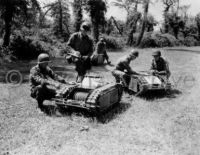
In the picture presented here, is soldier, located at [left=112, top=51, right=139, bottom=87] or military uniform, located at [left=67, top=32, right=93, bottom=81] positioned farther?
soldier, located at [left=112, top=51, right=139, bottom=87]

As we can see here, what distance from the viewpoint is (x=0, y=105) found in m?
8.56

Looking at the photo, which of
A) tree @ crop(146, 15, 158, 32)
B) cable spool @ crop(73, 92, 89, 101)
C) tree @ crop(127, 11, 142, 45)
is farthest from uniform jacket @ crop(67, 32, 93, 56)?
tree @ crop(146, 15, 158, 32)

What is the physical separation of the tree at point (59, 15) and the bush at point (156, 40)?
878cm

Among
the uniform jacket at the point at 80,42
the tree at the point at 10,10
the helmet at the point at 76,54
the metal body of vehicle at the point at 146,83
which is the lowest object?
the metal body of vehicle at the point at 146,83

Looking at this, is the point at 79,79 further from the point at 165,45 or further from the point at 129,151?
the point at 165,45

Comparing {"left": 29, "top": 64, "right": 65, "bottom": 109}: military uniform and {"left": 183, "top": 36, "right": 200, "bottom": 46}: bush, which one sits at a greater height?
{"left": 29, "top": 64, "right": 65, "bottom": 109}: military uniform

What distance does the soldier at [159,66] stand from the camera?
33.1 feet

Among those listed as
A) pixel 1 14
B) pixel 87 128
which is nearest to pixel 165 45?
pixel 1 14

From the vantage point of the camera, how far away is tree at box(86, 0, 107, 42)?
29078mm

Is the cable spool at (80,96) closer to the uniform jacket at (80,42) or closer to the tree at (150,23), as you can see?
the uniform jacket at (80,42)

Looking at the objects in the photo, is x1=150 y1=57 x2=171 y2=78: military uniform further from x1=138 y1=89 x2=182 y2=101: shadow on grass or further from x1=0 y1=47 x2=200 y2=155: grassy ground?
x1=0 y1=47 x2=200 y2=155: grassy ground

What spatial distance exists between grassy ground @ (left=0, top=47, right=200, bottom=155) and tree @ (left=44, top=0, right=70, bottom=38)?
27130 millimetres

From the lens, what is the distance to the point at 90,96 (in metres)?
7.13

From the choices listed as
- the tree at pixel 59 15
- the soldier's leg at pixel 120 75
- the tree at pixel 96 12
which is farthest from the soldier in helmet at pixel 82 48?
the tree at pixel 59 15
